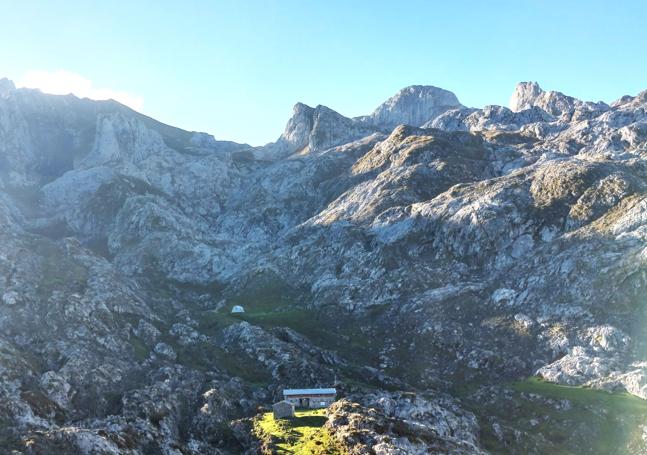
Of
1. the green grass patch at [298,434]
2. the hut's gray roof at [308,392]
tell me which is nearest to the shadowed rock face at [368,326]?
the green grass patch at [298,434]

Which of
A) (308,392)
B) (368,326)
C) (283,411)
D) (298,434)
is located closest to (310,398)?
(308,392)

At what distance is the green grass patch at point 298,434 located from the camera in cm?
7726

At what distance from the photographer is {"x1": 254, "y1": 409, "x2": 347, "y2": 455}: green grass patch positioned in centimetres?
7726

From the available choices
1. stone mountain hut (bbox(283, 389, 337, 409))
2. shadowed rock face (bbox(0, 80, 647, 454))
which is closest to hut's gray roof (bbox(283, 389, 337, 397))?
stone mountain hut (bbox(283, 389, 337, 409))

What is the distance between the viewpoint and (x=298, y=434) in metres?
83.9

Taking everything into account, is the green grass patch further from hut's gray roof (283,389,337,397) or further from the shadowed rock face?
hut's gray roof (283,389,337,397)

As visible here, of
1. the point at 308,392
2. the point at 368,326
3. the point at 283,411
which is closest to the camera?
the point at 283,411

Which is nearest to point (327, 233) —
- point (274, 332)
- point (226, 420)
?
point (274, 332)

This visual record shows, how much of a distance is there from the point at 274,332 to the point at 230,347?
1165 cm

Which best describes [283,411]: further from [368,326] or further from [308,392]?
[368,326]

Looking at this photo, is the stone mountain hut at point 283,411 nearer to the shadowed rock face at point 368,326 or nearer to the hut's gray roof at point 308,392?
the shadowed rock face at point 368,326

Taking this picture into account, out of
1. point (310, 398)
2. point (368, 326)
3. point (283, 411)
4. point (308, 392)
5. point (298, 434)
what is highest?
point (368, 326)

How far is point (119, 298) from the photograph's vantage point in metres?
145

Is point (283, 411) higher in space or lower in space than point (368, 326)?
lower
